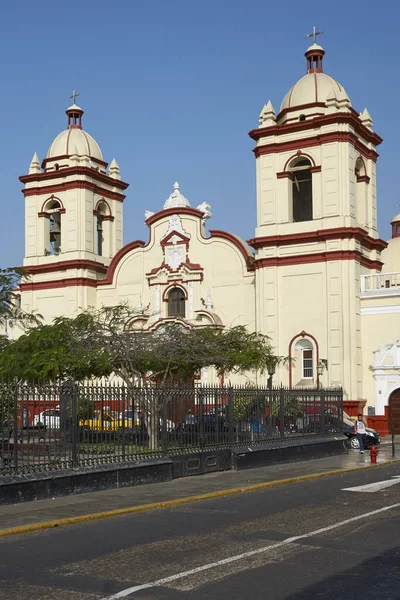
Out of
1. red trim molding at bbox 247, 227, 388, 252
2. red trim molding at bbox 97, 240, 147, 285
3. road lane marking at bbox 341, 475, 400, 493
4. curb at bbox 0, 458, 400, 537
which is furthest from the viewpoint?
red trim molding at bbox 97, 240, 147, 285

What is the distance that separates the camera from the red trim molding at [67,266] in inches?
1821

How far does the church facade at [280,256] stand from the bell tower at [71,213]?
0.08 meters

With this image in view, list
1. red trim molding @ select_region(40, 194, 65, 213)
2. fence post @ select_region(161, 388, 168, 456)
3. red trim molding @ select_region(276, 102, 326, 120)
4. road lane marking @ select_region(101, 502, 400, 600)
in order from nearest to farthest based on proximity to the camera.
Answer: road lane marking @ select_region(101, 502, 400, 600) < fence post @ select_region(161, 388, 168, 456) < red trim molding @ select_region(276, 102, 326, 120) < red trim molding @ select_region(40, 194, 65, 213)

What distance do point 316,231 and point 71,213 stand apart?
14.8 metres

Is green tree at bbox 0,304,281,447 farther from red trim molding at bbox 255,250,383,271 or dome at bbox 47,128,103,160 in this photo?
dome at bbox 47,128,103,160

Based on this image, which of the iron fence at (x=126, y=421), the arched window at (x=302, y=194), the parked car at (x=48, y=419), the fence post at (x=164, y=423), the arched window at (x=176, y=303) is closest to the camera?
the iron fence at (x=126, y=421)

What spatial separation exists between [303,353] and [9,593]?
3284 cm

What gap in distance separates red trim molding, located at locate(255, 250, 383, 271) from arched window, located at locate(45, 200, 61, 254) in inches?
533

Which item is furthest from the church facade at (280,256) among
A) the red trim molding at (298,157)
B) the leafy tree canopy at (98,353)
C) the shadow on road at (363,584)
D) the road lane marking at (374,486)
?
the shadow on road at (363,584)

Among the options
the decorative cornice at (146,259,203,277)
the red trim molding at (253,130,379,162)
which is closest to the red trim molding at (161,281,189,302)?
the decorative cornice at (146,259,203,277)

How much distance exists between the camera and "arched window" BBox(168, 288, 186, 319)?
146ft

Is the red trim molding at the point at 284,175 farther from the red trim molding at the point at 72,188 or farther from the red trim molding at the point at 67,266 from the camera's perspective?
the red trim molding at the point at 67,266

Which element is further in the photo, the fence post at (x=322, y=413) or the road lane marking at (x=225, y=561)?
the fence post at (x=322, y=413)

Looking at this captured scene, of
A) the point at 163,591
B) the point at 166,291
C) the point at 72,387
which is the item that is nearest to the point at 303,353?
the point at 166,291
